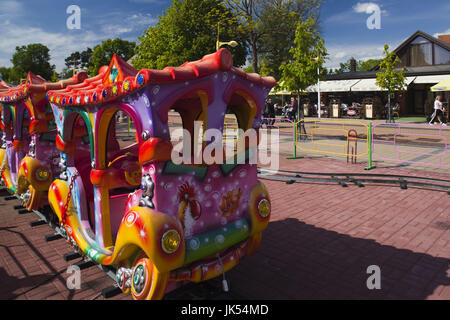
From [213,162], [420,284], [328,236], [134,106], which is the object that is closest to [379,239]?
[328,236]

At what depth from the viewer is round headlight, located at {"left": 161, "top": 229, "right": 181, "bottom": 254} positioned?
121 inches

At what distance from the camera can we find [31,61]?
72.7 m

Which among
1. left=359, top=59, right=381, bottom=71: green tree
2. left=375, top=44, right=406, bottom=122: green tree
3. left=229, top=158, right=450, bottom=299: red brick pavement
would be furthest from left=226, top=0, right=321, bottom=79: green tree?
left=359, top=59, right=381, bottom=71: green tree

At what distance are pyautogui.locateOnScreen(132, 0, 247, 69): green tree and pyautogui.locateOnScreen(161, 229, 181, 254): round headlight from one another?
2076 cm

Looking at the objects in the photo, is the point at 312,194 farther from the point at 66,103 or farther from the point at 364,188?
the point at 66,103

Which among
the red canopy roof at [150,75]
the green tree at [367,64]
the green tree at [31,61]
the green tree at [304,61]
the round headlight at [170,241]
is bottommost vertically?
the round headlight at [170,241]

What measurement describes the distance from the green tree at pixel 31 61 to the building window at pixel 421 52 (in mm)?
64967

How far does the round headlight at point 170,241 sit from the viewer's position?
3.06 metres

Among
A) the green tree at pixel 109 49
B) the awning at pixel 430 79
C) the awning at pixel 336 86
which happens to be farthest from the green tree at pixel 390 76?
the green tree at pixel 109 49

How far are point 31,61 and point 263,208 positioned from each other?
269 ft

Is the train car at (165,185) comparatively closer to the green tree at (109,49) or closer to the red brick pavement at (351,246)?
the red brick pavement at (351,246)

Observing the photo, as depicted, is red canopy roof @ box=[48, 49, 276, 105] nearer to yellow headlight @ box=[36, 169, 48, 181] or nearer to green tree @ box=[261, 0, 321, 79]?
yellow headlight @ box=[36, 169, 48, 181]

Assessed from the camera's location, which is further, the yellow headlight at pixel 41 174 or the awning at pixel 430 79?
the awning at pixel 430 79

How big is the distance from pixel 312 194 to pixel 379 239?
257cm
